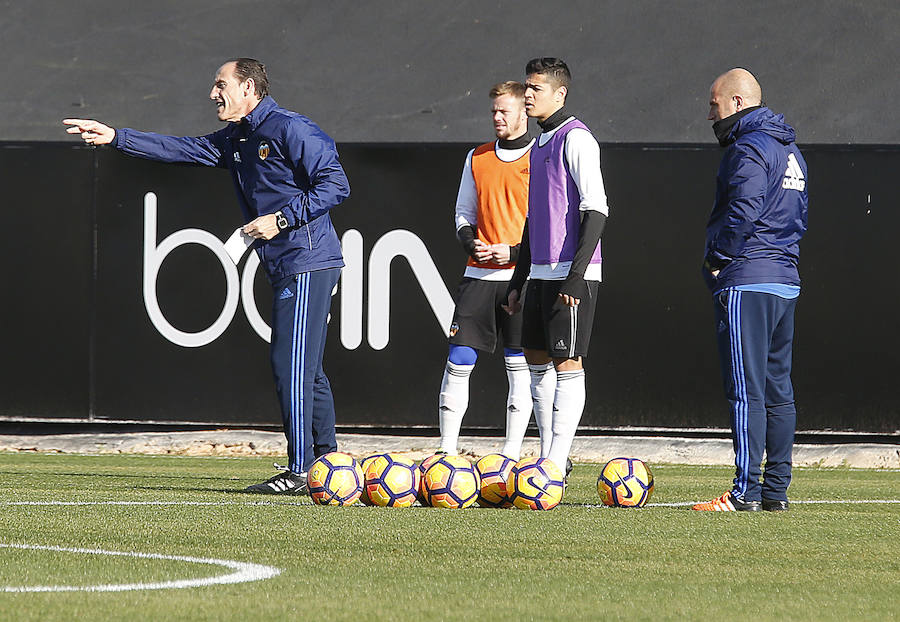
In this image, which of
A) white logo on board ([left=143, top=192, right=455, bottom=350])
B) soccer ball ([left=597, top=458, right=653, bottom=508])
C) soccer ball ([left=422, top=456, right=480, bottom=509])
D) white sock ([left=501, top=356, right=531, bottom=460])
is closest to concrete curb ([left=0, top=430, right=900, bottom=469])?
white logo on board ([left=143, top=192, right=455, bottom=350])

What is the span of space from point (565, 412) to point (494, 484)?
945 mm

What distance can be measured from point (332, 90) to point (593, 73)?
2289 millimetres

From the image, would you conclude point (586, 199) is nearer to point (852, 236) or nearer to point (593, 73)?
point (852, 236)

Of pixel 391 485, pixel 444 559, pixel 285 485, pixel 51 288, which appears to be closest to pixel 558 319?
pixel 391 485

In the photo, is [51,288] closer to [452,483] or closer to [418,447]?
[418,447]

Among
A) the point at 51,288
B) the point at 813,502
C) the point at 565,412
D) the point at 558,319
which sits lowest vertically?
the point at 813,502

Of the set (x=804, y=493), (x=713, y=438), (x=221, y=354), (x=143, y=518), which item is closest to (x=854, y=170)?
(x=713, y=438)

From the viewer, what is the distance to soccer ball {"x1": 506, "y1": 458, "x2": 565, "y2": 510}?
18.7 ft

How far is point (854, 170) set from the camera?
9.98 metres

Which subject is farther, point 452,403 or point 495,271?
point 495,271

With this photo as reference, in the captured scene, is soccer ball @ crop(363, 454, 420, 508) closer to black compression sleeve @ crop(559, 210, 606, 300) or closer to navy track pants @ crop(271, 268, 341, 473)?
navy track pants @ crop(271, 268, 341, 473)

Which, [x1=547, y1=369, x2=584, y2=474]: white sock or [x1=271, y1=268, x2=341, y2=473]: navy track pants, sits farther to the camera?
[x1=547, y1=369, x2=584, y2=474]: white sock

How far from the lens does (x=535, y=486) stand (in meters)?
5.71

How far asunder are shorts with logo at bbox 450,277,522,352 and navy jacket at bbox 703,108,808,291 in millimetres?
1795
